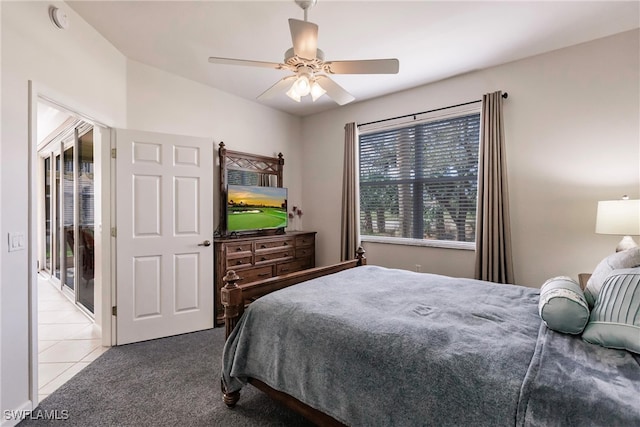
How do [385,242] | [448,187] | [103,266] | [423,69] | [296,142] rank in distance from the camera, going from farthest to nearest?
1. [296,142]
2. [385,242]
3. [448,187]
4. [423,69]
5. [103,266]

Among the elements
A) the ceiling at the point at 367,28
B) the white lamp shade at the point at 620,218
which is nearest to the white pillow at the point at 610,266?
the white lamp shade at the point at 620,218

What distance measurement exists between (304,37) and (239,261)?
2.58m

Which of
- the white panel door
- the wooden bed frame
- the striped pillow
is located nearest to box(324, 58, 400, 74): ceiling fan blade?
the wooden bed frame

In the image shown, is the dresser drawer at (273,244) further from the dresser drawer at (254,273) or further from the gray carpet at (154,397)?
the gray carpet at (154,397)

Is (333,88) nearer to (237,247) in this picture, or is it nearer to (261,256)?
(237,247)

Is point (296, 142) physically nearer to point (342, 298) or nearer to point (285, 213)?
point (285, 213)

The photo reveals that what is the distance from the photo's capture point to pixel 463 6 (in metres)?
2.22

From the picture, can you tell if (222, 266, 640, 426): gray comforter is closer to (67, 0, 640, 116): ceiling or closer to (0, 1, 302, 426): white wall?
(0, 1, 302, 426): white wall

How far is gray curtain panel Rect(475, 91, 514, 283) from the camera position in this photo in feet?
9.93

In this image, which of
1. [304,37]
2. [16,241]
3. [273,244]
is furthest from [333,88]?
[16,241]

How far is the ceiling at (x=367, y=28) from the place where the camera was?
224 centimetres

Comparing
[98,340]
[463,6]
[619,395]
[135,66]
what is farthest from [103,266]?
[463,6]

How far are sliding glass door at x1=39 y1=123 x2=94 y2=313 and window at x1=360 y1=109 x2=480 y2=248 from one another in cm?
349

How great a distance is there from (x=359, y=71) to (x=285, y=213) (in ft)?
8.29
